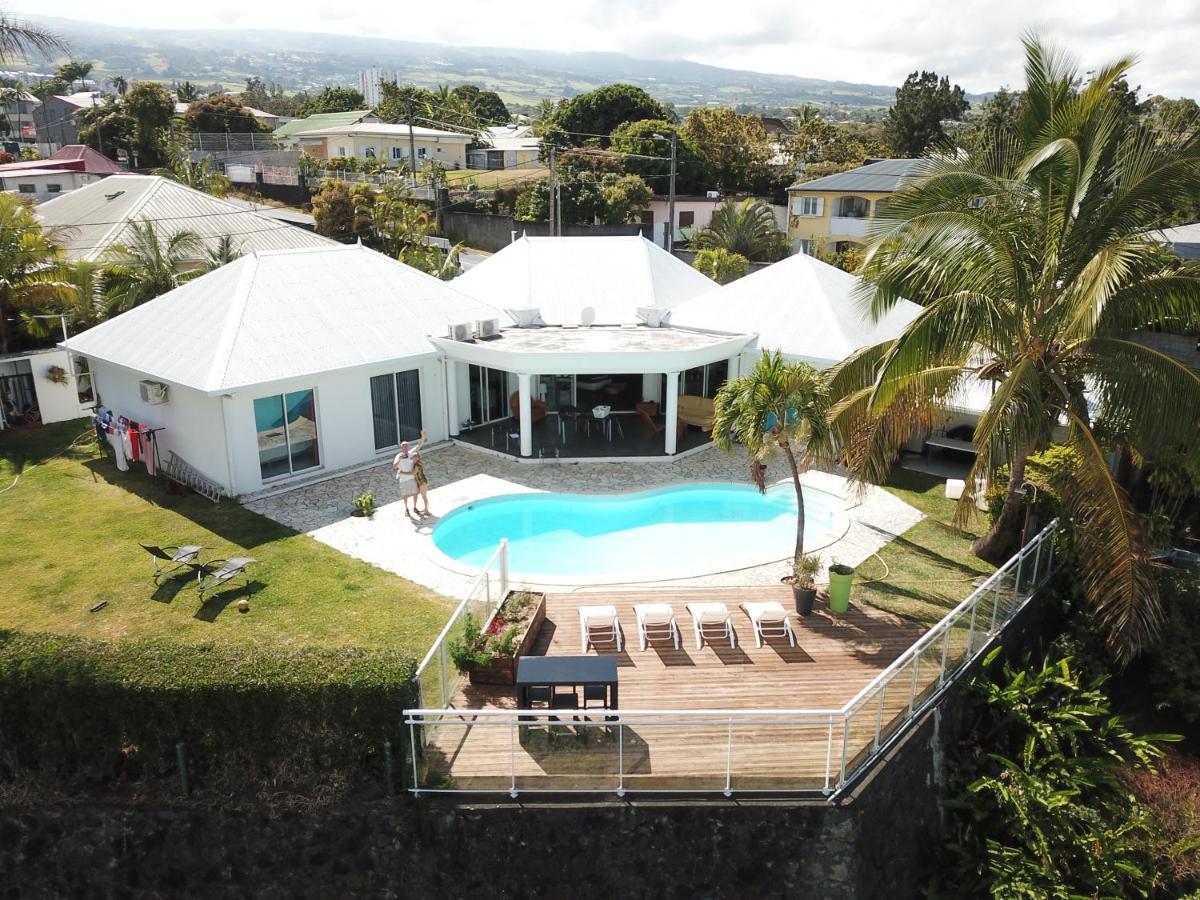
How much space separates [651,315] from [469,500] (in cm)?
910

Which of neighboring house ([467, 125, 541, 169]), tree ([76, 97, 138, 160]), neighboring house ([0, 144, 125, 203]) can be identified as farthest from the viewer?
neighboring house ([467, 125, 541, 169])

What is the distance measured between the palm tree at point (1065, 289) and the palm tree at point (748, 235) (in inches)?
1322

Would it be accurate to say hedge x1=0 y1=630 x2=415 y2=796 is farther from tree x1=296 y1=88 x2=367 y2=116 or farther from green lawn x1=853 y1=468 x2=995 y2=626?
tree x1=296 y1=88 x2=367 y2=116

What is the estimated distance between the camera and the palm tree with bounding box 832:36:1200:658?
13109mm

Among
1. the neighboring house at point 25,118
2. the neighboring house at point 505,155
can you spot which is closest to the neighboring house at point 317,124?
the neighboring house at point 505,155

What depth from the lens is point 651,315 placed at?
25953 millimetres

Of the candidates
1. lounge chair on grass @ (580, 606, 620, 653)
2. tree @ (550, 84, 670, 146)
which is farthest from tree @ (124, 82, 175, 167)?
lounge chair on grass @ (580, 606, 620, 653)

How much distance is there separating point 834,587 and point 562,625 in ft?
15.0

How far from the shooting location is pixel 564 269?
28188mm

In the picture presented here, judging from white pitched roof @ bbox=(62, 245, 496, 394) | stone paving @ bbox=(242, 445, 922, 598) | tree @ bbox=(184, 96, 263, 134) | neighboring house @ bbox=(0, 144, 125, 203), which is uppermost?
tree @ bbox=(184, 96, 263, 134)

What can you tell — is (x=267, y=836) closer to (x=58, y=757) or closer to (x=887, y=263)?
(x=58, y=757)

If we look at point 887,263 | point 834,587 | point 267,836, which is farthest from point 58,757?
point 887,263

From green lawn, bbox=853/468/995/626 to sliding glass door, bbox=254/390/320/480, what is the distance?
12.7 m

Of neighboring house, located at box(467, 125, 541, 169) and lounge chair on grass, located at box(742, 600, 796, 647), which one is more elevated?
neighboring house, located at box(467, 125, 541, 169)
